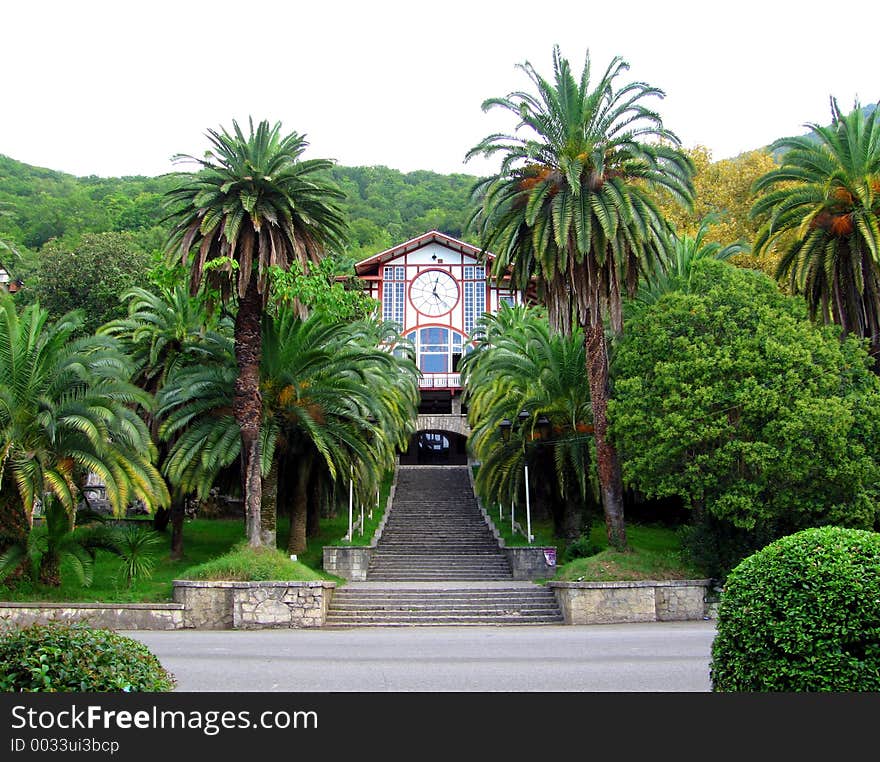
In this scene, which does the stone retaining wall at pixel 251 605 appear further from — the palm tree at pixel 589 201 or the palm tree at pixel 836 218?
the palm tree at pixel 836 218

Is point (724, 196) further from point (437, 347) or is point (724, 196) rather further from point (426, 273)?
point (437, 347)

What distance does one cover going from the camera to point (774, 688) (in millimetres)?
6332

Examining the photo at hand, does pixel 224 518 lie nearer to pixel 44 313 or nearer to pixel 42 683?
pixel 44 313

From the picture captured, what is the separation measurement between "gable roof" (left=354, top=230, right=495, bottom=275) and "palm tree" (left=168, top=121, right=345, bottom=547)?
101ft

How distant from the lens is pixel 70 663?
5.91 metres

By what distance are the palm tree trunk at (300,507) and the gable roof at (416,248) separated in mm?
28318

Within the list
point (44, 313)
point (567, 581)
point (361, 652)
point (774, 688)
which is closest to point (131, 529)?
point (44, 313)

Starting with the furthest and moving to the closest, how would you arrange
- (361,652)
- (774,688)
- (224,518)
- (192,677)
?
1. (224,518)
2. (361,652)
3. (192,677)
4. (774,688)

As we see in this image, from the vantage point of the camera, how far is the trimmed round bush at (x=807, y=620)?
6207mm

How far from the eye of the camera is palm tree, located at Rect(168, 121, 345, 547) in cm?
2173

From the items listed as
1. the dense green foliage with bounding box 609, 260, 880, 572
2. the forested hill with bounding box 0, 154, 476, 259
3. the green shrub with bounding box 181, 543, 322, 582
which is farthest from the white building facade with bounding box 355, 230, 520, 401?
the green shrub with bounding box 181, 543, 322, 582

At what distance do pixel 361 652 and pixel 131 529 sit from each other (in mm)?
9438

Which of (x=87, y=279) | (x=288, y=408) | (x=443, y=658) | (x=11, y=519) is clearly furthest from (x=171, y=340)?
(x=87, y=279)

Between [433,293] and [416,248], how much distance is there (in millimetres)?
3075
